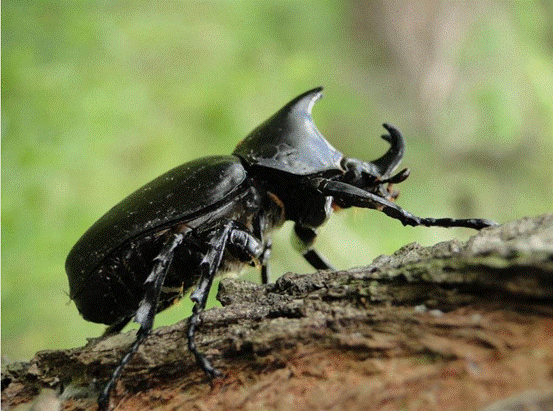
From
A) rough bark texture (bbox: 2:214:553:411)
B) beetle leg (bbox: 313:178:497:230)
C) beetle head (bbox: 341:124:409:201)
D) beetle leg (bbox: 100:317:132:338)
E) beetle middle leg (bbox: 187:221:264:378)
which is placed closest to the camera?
rough bark texture (bbox: 2:214:553:411)

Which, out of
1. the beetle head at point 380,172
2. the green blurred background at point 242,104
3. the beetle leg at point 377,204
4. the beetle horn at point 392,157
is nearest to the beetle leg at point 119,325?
the green blurred background at point 242,104

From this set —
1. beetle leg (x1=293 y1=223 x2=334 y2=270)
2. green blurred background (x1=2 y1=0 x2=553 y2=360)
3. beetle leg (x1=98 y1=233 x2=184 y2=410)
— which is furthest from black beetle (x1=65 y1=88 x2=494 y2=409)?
green blurred background (x1=2 y1=0 x2=553 y2=360)

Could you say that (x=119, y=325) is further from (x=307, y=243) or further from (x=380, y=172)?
(x=380, y=172)

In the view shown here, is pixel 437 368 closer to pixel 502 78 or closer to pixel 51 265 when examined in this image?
pixel 51 265

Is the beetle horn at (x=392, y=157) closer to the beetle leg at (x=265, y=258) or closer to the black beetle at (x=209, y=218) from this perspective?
the black beetle at (x=209, y=218)

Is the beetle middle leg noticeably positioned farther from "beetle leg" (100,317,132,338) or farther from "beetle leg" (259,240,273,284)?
"beetle leg" (100,317,132,338)

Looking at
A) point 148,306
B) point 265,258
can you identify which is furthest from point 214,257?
point 265,258

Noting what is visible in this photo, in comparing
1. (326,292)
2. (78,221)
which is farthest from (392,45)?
(326,292)
